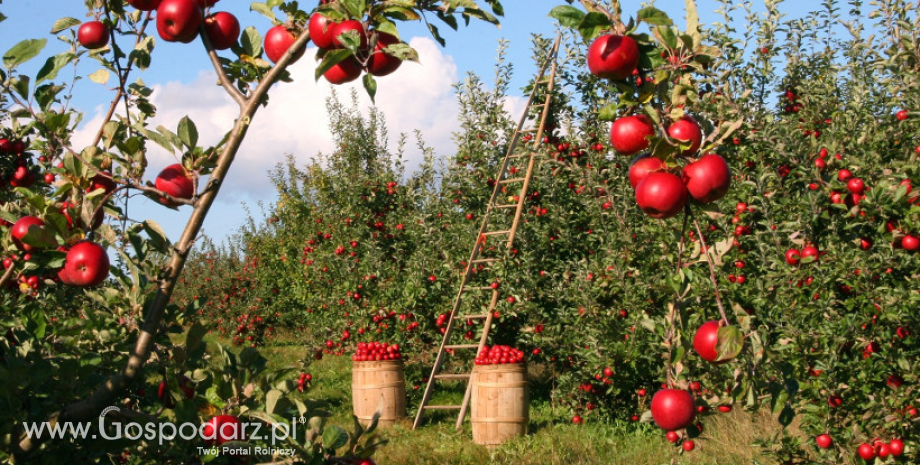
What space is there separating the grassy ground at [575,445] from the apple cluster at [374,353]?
61 centimetres

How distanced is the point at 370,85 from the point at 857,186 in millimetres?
2920

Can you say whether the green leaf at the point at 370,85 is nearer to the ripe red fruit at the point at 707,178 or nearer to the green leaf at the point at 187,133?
the green leaf at the point at 187,133

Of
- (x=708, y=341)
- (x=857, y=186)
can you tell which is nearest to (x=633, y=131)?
(x=708, y=341)

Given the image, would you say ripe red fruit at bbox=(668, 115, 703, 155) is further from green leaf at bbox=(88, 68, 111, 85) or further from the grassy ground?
the grassy ground

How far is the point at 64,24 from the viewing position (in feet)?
4.50

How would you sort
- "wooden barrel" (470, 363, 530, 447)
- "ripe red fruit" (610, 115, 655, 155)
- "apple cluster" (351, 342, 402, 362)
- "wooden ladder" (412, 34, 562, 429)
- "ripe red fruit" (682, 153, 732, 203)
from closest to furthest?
"ripe red fruit" (682, 153, 732, 203) < "ripe red fruit" (610, 115, 655, 155) < "wooden barrel" (470, 363, 530, 447) < "wooden ladder" (412, 34, 562, 429) < "apple cluster" (351, 342, 402, 362)

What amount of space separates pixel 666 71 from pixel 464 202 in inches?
246

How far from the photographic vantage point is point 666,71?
1.27 metres

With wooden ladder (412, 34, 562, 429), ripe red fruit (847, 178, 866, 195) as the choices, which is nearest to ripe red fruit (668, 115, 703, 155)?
ripe red fruit (847, 178, 866, 195)

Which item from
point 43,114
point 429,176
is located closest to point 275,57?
point 43,114

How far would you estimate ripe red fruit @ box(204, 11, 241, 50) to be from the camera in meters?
1.18

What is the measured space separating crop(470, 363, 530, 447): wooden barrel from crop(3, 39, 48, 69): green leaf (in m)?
4.82

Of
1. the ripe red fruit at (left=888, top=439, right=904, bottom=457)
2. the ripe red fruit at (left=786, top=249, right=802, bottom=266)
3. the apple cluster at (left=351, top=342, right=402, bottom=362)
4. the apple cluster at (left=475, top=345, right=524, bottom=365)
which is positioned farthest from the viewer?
the apple cluster at (left=351, top=342, right=402, bottom=362)

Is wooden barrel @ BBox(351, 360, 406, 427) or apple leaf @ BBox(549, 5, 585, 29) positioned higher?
apple leaf @ BBox(549, 5, 585, 29)
